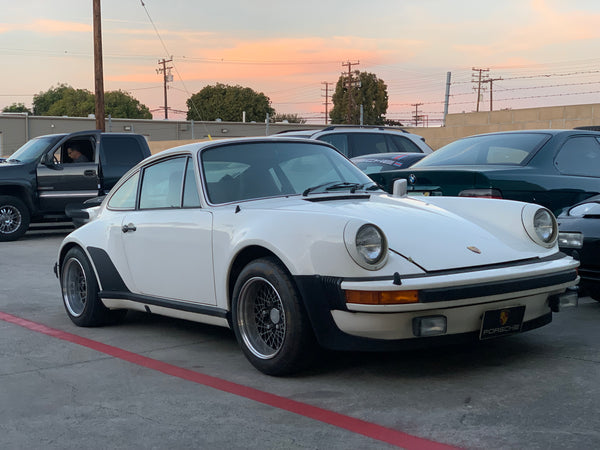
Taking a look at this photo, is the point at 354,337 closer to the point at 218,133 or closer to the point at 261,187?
the point at 261,187

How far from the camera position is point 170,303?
5.47m

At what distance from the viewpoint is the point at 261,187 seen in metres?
5.38

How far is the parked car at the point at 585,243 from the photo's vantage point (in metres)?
5.98

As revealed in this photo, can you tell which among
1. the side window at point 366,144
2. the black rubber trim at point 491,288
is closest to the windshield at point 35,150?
the side window at point 366,144

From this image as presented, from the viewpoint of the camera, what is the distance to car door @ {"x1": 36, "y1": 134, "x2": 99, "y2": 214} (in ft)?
48.2

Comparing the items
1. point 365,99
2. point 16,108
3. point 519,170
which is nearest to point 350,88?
point 365,99

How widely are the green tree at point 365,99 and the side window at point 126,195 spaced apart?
96.6 metres

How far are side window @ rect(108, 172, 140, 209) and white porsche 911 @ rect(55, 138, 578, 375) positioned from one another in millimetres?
25

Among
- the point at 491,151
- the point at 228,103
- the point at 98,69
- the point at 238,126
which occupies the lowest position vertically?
the point at 491,151

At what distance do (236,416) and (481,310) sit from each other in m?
1.44

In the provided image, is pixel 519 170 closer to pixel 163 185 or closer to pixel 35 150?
pixel 163 185

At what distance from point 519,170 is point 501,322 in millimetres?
2998

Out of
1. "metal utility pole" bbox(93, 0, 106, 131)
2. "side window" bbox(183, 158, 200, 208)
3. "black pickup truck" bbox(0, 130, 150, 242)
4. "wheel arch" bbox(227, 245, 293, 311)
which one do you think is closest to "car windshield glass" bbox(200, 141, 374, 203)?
"side window" bbox(183, 158, 200, 208)

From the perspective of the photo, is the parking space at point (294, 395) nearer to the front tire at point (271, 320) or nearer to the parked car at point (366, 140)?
the front tire at point (271, 320)
